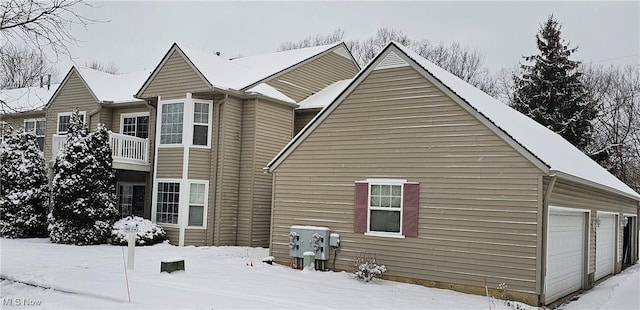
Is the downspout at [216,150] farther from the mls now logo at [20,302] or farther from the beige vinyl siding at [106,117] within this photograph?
the mls now logo at [20,302]

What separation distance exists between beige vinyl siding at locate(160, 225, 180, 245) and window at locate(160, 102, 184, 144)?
2.95 metres

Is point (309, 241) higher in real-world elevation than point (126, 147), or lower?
lower

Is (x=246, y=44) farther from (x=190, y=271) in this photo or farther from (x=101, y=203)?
(x=190, y=271)

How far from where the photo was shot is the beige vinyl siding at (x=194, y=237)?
1939cm

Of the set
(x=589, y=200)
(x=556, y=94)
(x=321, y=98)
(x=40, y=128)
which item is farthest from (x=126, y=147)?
(x=556, y=94)

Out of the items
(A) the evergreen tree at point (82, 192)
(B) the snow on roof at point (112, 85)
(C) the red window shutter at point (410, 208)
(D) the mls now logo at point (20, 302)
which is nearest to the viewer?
(D) the mls now logo at point (20, 302)

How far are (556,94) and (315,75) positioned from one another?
17039 millimetres

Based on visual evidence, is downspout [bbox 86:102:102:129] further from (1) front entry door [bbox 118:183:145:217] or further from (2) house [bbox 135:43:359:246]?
(2) house [bbox 135:43:359:246]

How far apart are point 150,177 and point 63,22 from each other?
12076mm

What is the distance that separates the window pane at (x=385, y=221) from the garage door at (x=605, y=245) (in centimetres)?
683

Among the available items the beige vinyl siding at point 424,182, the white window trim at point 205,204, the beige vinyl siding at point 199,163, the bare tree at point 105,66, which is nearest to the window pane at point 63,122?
the beige vinyl siding at point 199,163

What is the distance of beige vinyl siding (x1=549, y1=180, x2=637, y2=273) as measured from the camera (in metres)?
12.9

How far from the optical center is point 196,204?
1973 centimetres

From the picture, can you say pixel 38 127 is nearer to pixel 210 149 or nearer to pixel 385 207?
pixel 210 149
